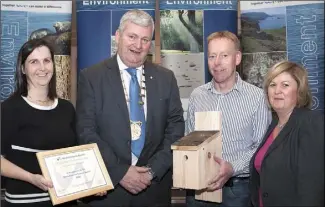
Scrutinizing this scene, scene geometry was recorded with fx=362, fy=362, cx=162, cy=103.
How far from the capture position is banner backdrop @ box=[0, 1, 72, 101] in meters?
3.76

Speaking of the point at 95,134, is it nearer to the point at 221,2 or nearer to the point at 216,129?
the point at 216,129

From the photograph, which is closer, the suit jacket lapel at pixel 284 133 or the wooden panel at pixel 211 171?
the suit jacket lapel at pixel 284 133

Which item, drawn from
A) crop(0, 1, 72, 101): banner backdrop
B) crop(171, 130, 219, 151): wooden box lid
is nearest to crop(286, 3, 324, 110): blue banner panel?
crop(171, 130, 219, 151): wooden box lid

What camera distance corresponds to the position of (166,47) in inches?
156

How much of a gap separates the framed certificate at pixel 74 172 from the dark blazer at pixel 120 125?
0.40ft

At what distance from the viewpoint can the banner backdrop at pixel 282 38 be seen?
376cm

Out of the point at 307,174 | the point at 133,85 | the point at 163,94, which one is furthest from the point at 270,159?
the point at 133,85

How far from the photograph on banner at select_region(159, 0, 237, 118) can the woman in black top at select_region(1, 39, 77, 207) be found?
5.50 feet

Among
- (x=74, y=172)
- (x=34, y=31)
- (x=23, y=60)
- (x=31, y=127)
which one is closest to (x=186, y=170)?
(x=74, y=172)

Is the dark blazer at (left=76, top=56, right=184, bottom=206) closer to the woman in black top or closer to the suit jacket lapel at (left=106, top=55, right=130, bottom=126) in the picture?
the suit jacket lapel at (left=106, top=55, right=130, bottom=126)

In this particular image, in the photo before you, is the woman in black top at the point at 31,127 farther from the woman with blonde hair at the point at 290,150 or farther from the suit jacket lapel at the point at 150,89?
the woman with blonde hair at the point at 290,150

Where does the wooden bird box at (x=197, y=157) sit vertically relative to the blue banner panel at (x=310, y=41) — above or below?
below

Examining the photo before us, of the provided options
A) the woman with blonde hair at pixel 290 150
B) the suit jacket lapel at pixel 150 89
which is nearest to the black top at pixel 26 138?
the suit jacket lapel at pixel 150 89

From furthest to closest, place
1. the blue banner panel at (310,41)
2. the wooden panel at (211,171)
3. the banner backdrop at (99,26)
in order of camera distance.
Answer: the banner backdrop at (99,26) → the blue banner panel at (310,41) → the wooden panel at (211,171)
